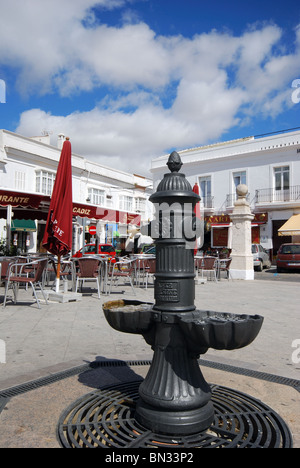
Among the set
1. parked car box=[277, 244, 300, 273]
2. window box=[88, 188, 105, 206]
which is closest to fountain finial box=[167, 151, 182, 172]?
parked car box=[277, 244, 300, 273]

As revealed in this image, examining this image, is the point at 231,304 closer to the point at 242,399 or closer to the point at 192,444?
the point at 242,399

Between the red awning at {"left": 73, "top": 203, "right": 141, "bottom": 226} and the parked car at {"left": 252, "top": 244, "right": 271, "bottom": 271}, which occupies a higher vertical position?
the red awning at {"left": 73, "top": 203, "right": 141, "bottom": 226}

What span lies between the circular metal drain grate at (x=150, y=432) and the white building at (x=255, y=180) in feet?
81.3

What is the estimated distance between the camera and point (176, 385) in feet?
7.77

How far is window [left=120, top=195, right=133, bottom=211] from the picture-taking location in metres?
32.4

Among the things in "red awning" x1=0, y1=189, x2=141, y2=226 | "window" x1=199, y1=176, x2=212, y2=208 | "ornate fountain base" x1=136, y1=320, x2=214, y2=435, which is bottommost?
"ornate fountain base" x1=136, y1=320, x2=214, y2=435

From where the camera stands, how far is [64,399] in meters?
2.72

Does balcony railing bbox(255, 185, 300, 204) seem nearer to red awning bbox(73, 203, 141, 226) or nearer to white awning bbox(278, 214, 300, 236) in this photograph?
white awning bbox(278, 214, 300, 236)

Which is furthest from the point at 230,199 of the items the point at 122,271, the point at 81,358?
the point at 81,358

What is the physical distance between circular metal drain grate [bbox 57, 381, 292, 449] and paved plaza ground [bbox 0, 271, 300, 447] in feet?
0.33

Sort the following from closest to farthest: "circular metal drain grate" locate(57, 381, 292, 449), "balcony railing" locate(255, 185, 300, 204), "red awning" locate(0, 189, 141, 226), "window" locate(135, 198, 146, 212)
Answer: "circular metal drain grate" locate(57, 381, 292, 449), "red awning" locate(0, 189, 141, 226), "balcony railing" locate(255, 185, 300, 204), "window" locate(135, 198, 146, 212)

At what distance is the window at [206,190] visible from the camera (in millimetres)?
29717

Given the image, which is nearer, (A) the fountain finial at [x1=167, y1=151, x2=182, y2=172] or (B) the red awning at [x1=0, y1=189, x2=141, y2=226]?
(A) the fountain finial at [x1=167, y1=151, x2=182, y2=172]

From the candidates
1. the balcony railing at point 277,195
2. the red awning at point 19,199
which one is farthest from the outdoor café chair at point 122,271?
the balcony railing at point 277,195
